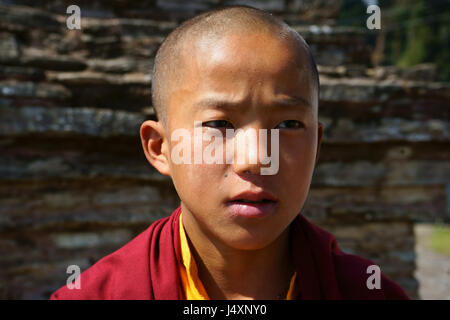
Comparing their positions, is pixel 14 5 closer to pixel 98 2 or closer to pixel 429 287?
pixel 98 2

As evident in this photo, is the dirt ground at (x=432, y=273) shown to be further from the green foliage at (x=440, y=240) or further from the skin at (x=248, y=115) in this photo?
the skin at (x=248, y=115)

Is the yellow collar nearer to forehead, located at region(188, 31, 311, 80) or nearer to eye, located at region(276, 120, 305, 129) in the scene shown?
eye, located at region(276, 120, 305, 129)

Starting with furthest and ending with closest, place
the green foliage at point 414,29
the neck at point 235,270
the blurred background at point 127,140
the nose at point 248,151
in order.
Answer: the green foliage at point 414,29 → the blurred background at point 127,140 → the neck at point 235,270 → the nose at point 248,151

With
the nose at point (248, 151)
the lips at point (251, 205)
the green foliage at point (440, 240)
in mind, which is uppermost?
the nose at point (248, 151)

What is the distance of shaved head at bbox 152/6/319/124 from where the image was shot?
1.21m

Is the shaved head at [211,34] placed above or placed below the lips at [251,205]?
above

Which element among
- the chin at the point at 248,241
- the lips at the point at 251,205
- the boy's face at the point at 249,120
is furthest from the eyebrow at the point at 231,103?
the chin at the point at 248,241

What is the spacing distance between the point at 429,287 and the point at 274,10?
9.87ft

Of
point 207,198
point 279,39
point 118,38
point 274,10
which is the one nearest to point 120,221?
point 118,38

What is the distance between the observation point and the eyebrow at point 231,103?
1119 mm

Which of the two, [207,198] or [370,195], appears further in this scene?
[370,195]

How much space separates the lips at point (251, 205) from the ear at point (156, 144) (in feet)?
1.16

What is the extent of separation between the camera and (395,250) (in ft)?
9.94

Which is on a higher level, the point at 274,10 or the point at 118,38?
the point at 274,10
